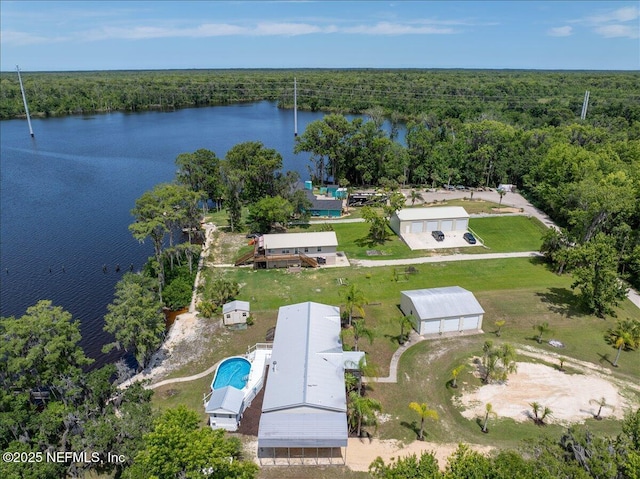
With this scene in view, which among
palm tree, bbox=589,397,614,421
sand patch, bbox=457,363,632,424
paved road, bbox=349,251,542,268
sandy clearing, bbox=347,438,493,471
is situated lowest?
sandy clearing, bbox=347,438,493,471

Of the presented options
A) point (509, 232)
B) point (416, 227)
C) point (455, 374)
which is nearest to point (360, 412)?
point (455, 374)

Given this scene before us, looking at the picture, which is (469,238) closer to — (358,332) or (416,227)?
(416,227)

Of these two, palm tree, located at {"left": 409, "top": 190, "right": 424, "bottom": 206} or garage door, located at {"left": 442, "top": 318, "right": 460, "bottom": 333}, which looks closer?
garage door, located at {"left": 442, "top": 318, "right": 460, "bottom": 333}

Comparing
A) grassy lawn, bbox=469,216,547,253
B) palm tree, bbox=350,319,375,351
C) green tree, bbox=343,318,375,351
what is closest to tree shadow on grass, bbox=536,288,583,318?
grassy lawn, bbox=469,216,547,253

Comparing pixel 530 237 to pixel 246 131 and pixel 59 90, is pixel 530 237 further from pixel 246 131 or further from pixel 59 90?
pixel 59 90

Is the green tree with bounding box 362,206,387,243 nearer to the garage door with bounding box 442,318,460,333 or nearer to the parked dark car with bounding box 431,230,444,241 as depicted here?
the parked dark car with bounding box 431,230,444,241

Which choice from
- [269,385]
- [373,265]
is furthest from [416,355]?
[373,265]

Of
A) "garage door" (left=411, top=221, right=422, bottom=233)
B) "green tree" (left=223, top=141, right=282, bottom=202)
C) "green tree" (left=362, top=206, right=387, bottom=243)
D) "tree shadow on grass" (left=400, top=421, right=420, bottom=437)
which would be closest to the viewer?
"tree shadow on grass" (left=400, top=421, right=420, bottom=437)
